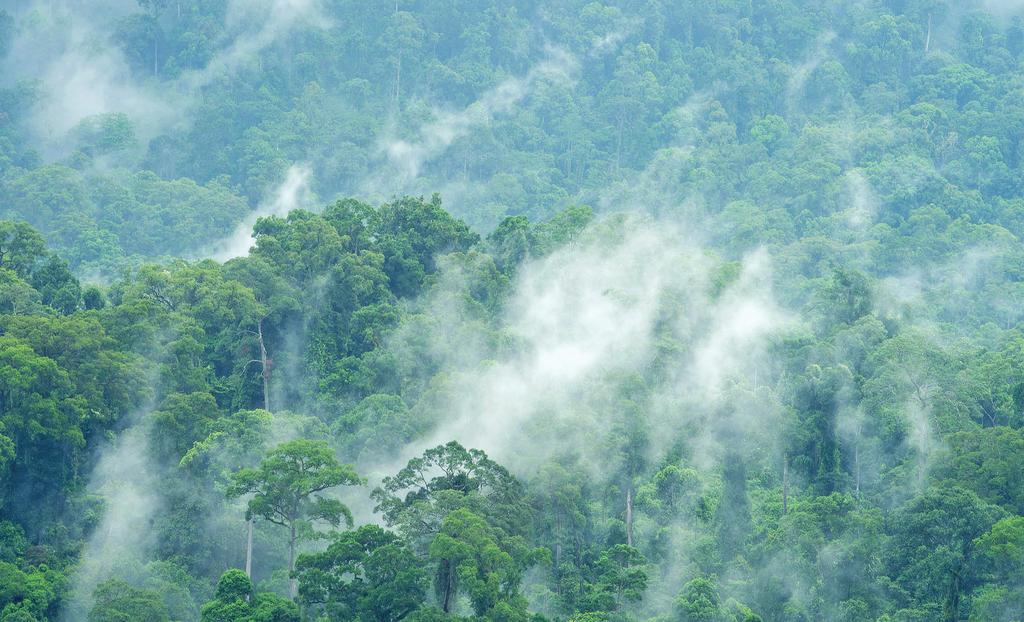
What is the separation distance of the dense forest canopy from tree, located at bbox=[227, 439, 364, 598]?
9 centimetres

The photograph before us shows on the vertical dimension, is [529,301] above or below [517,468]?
above

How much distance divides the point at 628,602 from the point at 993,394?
41.3ft

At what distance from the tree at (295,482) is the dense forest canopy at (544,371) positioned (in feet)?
0.29

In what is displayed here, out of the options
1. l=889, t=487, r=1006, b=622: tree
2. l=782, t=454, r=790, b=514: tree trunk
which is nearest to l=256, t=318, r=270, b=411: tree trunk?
l=782, t=454, r=790, b=514: tree trunk

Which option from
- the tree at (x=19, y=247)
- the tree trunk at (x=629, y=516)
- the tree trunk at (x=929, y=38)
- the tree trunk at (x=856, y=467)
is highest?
the tree trunk at (x=929, y=38)

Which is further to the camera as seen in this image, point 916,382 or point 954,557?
point 916,382

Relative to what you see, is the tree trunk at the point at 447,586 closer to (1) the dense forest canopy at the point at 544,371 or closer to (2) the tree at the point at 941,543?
(1) the dense forest canopy at the point at 544,371

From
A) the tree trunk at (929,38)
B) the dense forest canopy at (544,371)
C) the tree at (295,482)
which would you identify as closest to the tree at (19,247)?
the dense forest canopy at (544,371)

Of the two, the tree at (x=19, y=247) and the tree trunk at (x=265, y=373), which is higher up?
the tree at (x=19, y=247)

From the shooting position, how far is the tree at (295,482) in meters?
36.8

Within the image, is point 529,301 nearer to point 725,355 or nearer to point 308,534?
point 725,355

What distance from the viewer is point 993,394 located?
44.5 m

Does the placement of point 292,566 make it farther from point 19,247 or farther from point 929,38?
point 929,38

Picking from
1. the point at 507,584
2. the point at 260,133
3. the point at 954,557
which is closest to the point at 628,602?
the point at 507,584
